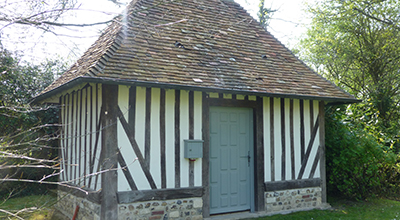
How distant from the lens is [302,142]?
728 centimetres

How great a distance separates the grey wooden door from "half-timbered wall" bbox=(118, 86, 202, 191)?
1.55 ft

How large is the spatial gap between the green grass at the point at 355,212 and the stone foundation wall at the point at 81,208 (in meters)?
3.08

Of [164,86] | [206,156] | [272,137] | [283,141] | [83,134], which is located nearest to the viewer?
[164,86]

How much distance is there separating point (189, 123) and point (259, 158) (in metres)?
1.69

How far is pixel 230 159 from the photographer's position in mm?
6668

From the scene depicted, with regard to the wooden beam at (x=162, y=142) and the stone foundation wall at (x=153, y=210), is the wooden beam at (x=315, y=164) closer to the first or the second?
the stone foundation wall at (x=153, y=210)

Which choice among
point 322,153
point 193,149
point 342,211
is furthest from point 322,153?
point 193,149

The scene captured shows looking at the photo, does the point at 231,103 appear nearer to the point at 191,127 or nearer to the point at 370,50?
the point at 191,127

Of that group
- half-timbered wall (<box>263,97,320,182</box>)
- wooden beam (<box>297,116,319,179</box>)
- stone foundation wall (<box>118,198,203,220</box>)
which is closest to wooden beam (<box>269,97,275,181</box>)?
half-timbered wall (<box>263,97,320,182</box>)

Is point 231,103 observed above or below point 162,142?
above

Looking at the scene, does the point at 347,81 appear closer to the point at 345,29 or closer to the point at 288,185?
the point at 345,29

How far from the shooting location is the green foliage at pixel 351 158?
778cm

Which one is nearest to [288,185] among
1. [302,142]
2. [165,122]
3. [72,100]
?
[302,142]

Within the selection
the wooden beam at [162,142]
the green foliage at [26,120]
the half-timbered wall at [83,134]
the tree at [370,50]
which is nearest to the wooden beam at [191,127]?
the wooden beam at [162,142]
